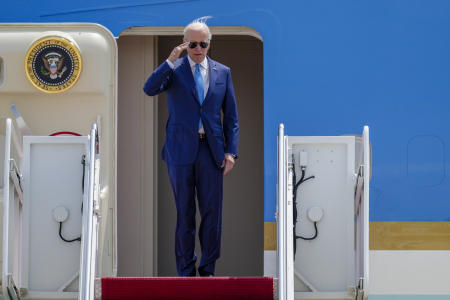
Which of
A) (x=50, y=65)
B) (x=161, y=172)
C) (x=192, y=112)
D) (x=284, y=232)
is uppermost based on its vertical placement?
(x=50, y=65)

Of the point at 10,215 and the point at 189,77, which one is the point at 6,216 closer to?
the point at 10,215

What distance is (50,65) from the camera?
4930 mm

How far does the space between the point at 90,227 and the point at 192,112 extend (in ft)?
2.83

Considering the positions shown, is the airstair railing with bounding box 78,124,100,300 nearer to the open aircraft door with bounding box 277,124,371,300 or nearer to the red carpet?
the red carpet

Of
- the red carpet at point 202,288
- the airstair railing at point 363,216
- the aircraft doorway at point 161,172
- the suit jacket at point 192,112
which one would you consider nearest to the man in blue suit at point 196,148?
the suit jacket at point 192,112

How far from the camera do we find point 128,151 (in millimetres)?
5711

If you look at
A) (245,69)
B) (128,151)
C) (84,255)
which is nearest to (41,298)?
(84,255)

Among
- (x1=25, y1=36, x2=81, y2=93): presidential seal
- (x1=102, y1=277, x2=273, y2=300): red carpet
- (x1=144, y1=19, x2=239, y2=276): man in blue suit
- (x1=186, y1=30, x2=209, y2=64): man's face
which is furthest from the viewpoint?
(x1=25, y1=36, x2=81, y2=93): presidential seal

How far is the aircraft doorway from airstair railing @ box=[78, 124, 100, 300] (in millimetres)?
1472

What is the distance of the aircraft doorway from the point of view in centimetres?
568

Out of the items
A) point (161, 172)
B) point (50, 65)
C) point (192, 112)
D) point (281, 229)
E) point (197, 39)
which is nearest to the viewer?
point (281, 229)

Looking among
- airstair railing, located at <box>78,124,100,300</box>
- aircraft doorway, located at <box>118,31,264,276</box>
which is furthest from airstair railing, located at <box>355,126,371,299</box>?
aircraft doorway, located at <box>118,31,264,276</box>

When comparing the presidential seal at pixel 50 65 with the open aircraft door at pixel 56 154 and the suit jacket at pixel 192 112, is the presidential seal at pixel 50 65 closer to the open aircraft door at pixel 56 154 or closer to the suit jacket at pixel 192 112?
the open aircraft door at pixel 56 154

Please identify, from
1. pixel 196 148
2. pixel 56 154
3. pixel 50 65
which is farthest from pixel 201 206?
pixel 50 65
